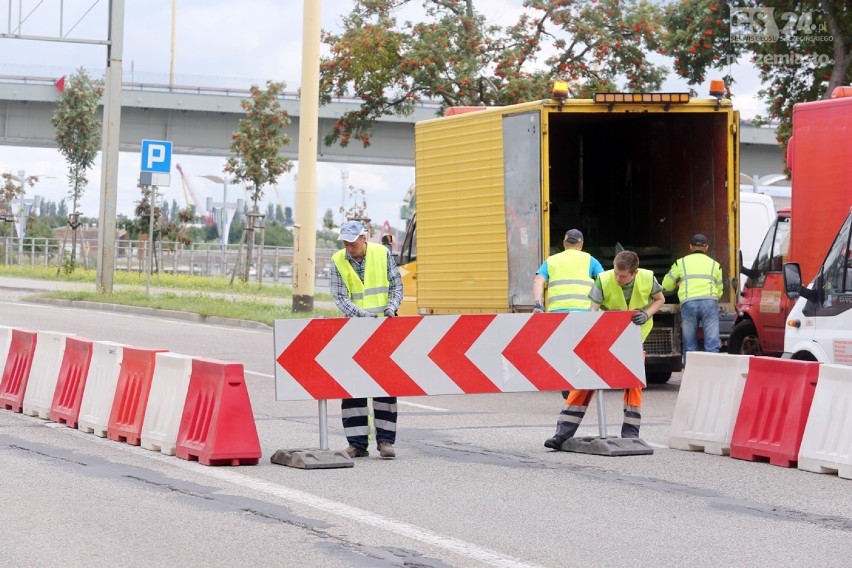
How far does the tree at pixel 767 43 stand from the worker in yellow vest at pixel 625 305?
13320mm

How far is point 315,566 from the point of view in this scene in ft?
22.4

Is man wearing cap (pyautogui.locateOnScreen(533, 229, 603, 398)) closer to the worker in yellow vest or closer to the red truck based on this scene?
the worker in yellow vest

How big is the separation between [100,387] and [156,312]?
57.6ft

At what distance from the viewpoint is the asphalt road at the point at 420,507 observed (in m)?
7.16

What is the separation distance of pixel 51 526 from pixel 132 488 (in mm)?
1353

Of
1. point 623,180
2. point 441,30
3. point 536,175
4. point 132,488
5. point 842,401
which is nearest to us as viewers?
point 132,488

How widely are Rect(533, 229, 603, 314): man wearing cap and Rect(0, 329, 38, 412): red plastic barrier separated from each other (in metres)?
4.73

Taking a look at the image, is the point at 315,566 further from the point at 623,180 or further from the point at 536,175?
the point at 623,180

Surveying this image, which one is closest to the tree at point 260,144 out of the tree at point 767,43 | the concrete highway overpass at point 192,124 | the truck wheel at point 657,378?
the concrete highway overpass at point 192,124

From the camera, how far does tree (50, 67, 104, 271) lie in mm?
50094

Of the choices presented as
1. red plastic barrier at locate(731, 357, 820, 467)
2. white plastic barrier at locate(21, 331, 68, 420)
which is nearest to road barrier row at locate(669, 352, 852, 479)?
red plastic barrier at locate(731, 357, 820, 467)

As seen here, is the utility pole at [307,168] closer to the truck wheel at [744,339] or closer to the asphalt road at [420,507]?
Answer: the truck wheel at [744,339]

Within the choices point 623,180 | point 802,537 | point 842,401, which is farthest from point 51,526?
point 623,180

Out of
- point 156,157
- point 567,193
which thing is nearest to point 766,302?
point 567,193
